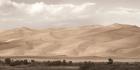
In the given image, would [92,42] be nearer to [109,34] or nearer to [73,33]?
[109,34]

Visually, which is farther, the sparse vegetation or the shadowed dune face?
the shadowed dune face

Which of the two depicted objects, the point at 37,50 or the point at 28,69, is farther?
the point at 37,50

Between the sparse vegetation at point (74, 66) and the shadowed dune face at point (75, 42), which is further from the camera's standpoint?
the shadowed dune face at point (75, 42)

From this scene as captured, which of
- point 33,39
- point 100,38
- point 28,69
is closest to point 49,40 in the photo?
point 33,39

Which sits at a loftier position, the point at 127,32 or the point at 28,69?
the point at 127,32

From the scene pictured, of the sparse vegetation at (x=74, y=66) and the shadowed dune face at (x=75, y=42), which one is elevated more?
the shadowed dune face at (x=75, y=42)

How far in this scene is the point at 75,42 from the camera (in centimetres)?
12431

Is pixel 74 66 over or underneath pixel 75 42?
underneath

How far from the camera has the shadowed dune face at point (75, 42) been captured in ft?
362

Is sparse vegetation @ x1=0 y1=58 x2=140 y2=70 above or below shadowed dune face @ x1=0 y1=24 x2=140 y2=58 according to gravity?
below

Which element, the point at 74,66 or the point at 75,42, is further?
the point at 75,42

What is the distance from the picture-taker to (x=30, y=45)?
124m

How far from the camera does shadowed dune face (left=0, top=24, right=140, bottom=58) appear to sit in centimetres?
11044

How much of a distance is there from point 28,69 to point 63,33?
356 feet
